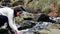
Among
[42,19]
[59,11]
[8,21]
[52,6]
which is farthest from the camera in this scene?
[52,6]

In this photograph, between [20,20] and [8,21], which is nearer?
[8,21]

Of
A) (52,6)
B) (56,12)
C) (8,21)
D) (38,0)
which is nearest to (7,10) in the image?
(8,21)

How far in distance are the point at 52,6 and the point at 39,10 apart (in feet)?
3.24

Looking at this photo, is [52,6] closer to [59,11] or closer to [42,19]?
[59,11]

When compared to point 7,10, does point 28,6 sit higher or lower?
lower

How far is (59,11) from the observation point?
14.5 meters

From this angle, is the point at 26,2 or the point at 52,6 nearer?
the point at 52,6

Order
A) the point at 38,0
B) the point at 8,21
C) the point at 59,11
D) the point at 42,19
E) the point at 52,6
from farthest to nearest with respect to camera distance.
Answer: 1. the point at 38,0
2. the point at 52,6
3. the point at 59,11
4. the point at 42,19
5. the point at 8,21

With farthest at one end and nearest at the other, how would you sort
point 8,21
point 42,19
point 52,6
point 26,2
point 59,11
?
point 26,2 < point 52,6 < point 59,11 < point 42,19 < point 8,21

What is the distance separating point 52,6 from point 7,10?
10.5 metres

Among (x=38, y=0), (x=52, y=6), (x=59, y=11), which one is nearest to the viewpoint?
(x=59, y=11)

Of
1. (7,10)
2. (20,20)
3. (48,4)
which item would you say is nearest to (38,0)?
(48,4)

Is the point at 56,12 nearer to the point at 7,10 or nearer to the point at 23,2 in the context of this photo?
the point at 23,2

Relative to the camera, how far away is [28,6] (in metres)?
18.7
